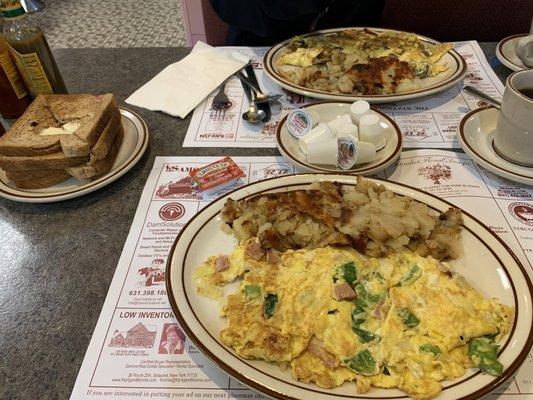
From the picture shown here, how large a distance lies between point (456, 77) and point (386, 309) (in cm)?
119

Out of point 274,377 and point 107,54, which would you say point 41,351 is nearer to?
point 274,377

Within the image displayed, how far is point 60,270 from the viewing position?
1.17 metres

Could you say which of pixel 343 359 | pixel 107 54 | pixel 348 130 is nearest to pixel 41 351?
pixel 343 359

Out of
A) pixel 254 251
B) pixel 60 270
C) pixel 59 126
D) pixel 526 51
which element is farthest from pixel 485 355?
pixel 526 51

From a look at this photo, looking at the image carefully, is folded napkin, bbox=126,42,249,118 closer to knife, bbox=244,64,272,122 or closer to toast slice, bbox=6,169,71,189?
knife, bbox=244,64,272,122

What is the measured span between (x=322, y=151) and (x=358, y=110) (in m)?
0.24

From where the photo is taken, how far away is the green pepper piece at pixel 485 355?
2.65 ft

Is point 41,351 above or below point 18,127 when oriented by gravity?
below

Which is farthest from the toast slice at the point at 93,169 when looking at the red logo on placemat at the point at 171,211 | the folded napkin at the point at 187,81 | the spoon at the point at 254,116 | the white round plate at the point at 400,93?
the white round plate at the point at 400,93

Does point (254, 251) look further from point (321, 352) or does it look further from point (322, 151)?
point (322, 151)

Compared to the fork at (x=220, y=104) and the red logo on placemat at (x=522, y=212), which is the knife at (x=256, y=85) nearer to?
the fork at (x=220, y=104)

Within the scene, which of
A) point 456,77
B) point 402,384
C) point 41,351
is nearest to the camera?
point 402,384

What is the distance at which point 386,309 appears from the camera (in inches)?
35.9

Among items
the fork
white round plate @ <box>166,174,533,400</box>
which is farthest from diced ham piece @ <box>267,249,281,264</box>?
the fork
